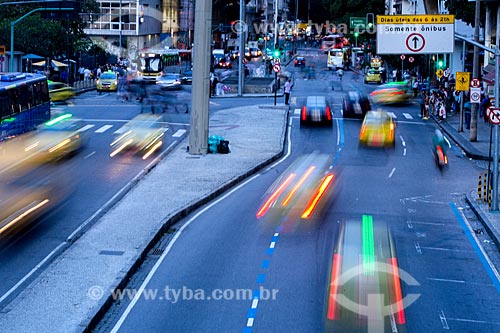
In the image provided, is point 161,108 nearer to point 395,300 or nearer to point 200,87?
point 200,87

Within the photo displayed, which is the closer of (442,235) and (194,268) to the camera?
(194,268)

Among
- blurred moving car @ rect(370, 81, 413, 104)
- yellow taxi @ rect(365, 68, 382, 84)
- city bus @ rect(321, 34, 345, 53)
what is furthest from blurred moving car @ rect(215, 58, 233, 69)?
blurred moving car @ rect(370, 81, 413, 104)

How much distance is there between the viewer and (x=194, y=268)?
63.0 feet

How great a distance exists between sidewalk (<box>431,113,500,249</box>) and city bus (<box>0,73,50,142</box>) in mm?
16292

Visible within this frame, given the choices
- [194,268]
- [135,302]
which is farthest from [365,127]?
[135,302]

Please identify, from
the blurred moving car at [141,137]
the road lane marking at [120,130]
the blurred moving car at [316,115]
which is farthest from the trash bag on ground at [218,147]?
the blurred moving car at [316,115]

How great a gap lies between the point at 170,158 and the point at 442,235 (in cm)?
1485

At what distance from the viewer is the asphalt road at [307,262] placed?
1576 cm

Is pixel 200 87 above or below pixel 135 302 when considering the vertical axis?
above

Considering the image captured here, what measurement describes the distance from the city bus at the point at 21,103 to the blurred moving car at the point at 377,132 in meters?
13.8

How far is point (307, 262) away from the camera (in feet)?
65.0

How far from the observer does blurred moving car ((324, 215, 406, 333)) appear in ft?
49.5

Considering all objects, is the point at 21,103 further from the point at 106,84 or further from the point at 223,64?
the point at 223,64

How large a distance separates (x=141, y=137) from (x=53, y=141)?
6281 mm
